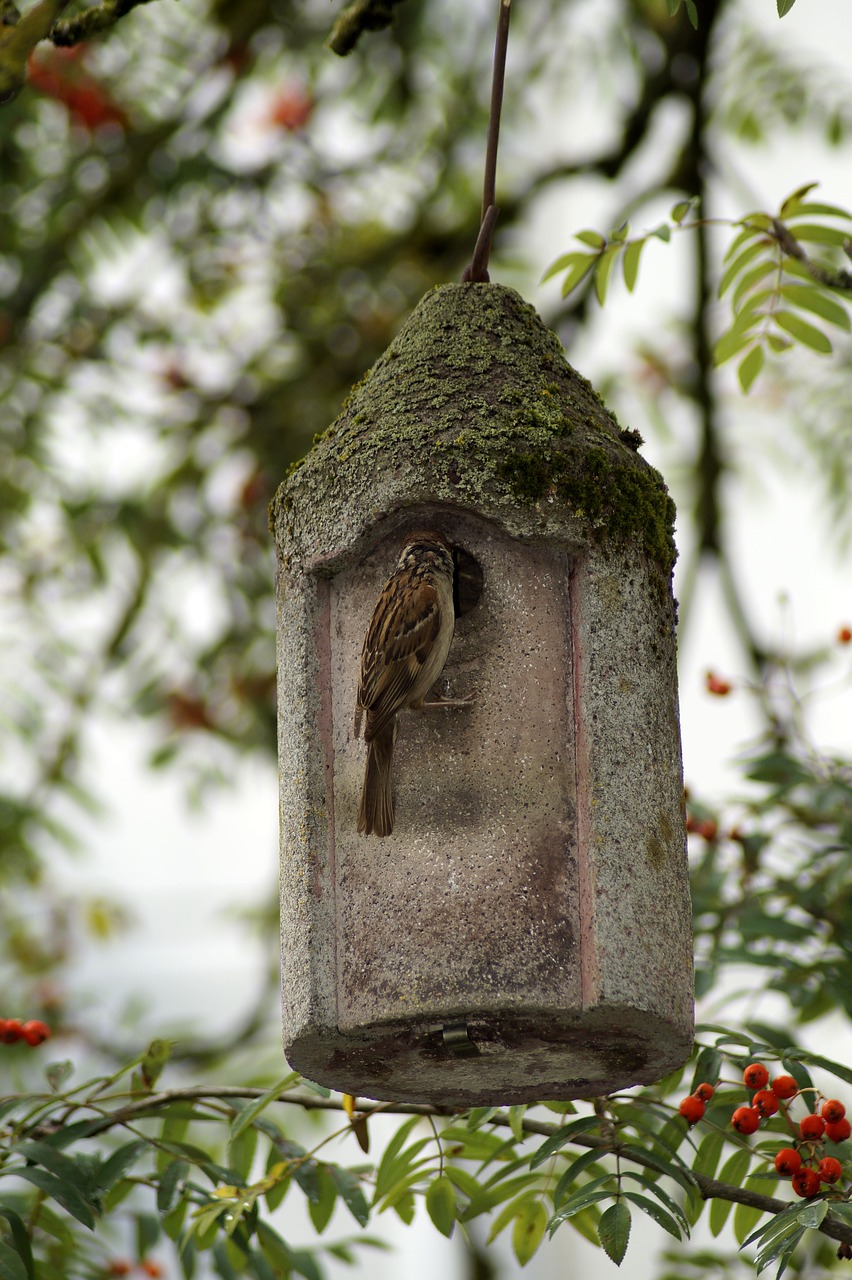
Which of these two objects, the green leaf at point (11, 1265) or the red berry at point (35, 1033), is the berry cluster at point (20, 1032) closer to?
the red berry at point (35, 1033)

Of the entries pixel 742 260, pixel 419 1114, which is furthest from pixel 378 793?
pixel 742 260

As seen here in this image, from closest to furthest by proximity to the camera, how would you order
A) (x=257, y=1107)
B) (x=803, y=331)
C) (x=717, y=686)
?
(x=257, y=1107) → (x=803, y=331) → (x=717, y=686)

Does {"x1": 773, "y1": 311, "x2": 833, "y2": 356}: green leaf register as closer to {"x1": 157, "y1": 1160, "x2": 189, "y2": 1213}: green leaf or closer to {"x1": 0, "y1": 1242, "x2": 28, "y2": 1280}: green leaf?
{"x1": 157, "y1": 1160, "x2": 189, "y2": 1213}: green leaf

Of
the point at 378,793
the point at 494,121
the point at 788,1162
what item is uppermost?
the point at 494,121

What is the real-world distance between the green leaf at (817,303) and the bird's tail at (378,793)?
164 centimetres

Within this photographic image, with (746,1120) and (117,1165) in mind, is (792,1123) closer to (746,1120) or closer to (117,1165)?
(746,1120)

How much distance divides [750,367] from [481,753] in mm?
1558

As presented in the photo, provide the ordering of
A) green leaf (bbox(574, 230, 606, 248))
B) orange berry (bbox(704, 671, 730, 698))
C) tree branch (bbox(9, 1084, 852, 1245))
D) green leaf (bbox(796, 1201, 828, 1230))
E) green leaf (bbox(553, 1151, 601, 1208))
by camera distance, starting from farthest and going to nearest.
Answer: orange berry (bbox(704, 671, 730, 698)) < green leaf (bbox(574, 230, 606, 248)) < tree branch (bbox(9, 1084, 852, 1245)) < green leaf (bbox(553, 1151, 601, 1208)) < green leaf (bbox(796, 1201, 828, 1230))

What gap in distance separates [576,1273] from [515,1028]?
388 inches

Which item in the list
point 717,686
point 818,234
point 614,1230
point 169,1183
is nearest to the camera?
point 614,1230

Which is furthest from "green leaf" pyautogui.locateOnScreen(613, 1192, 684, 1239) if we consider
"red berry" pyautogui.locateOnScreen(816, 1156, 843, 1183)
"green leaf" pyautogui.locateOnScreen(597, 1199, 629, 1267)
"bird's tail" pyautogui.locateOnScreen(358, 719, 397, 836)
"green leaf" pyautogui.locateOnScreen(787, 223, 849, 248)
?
"green leaf" pyautogui.locateOnScreen(787, 223, 849, 248)

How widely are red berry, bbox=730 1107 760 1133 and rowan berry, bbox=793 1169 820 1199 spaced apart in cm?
13

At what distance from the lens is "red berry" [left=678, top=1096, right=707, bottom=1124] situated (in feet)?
11.8

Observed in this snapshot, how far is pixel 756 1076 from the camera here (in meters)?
3.67
